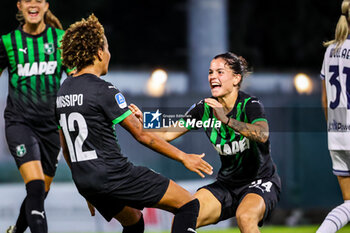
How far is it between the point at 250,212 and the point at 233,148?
1.96 feet

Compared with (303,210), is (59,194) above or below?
above

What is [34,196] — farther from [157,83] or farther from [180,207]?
[157,83]

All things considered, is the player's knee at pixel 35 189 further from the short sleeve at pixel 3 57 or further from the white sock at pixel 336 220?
the white sock at pixel 336 220

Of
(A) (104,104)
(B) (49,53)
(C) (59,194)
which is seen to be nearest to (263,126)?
(A) (104,104)

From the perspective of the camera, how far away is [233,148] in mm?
6266

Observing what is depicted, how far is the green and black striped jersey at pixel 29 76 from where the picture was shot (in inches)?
269

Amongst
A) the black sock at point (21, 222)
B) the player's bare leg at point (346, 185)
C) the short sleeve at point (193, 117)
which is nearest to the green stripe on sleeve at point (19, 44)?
the black sock at point (21, 222)

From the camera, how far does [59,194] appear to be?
1053cm

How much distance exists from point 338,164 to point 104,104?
2.04m

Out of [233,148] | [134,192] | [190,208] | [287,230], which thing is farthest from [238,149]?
[287,230]

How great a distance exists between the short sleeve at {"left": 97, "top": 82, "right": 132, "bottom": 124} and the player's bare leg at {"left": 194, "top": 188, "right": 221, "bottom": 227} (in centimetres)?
127

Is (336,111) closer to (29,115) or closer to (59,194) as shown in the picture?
(29,115)

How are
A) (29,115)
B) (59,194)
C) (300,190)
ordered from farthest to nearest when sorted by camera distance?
(300,190) → (59,194) → (29,115)

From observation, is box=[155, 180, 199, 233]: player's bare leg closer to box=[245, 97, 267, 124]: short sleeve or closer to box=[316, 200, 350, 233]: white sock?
box=[245, 97, 267, 124]: short sleeve
